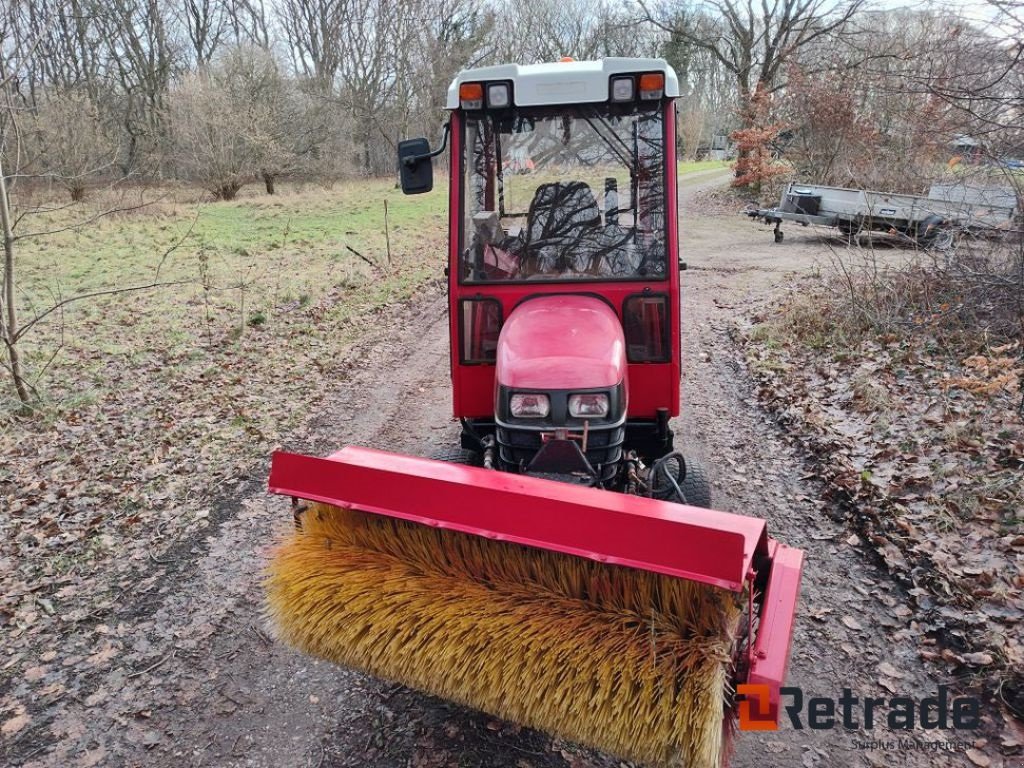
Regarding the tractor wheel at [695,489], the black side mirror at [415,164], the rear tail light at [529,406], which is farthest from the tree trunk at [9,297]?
the tractor wheel at [695,489]

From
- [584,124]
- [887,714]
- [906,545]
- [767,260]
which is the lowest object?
[887,714]

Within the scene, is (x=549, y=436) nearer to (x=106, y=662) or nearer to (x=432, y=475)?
(x=432, y=475)

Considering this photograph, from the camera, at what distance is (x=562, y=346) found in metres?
3.29

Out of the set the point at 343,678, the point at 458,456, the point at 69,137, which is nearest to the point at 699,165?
the point at 69,137

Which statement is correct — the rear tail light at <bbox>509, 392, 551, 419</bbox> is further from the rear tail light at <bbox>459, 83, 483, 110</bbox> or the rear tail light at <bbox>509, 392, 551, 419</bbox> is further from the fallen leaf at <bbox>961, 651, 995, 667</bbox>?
A: the fallen leaf at <bbox>961, 651, 995, 667</bbox>

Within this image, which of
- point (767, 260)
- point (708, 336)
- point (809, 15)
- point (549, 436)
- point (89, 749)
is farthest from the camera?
point (809, 15)

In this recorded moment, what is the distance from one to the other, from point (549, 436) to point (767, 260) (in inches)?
446

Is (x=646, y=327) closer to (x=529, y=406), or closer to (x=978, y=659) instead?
(x=529, y=406)

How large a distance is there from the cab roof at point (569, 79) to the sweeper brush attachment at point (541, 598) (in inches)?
80.3

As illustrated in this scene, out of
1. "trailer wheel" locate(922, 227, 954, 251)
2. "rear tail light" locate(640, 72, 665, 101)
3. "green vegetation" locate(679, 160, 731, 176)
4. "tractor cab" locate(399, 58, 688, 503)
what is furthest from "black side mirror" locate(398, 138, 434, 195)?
"green vegetation" locate(679, 160, 731, 176)

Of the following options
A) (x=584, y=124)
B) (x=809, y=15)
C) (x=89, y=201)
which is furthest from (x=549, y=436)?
(x=809, y=15)

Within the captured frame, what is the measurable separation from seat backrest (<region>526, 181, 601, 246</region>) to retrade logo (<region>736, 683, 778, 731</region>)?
2.47 meters

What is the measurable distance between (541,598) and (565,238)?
2145 millimetres

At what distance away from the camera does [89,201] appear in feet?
58.9
